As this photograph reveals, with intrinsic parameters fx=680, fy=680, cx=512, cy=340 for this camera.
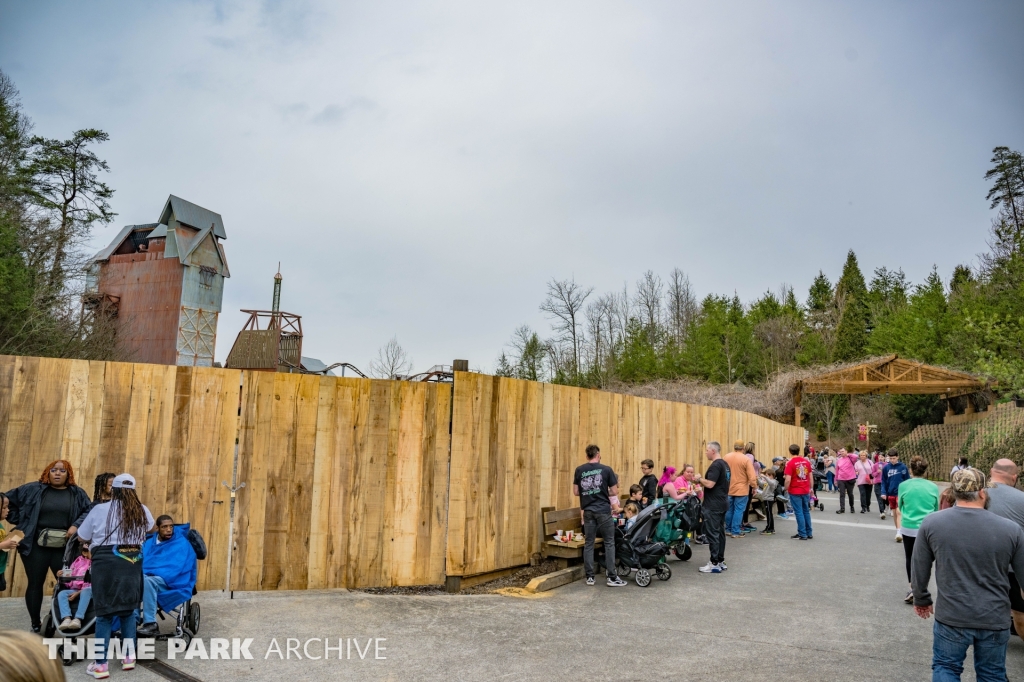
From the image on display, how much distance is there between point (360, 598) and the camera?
7.77 m

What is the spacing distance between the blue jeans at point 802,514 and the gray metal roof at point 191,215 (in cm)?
3586

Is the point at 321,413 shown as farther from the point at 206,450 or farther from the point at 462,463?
the point at 462,463

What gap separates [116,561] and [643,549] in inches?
245

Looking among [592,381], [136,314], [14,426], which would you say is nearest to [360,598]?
[14,426]

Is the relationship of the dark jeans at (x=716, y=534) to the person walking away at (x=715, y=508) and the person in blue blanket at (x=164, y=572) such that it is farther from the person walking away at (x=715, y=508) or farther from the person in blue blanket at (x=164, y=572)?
the person in blue blanket at (x=164, y=572)

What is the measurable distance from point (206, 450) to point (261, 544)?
4.10ft

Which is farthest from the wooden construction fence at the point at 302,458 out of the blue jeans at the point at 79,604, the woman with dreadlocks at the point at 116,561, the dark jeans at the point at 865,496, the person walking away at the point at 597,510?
the dark jeans at the point at 865,496

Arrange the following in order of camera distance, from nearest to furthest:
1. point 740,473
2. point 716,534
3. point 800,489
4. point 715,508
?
point 716,534 → point 715,508 → point 740,473 → point 800,489

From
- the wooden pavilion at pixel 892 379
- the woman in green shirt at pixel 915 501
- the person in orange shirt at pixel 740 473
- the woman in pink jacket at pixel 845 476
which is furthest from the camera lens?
the wooden pavilion at pixel 892 379

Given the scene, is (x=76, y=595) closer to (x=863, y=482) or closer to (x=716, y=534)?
(x=716, y=534)

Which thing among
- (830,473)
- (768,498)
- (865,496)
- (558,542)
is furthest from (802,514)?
(830,473)

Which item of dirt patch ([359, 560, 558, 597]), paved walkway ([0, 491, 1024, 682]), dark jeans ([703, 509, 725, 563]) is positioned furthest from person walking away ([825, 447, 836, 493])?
dirt patch ([359, 560, 558, 597])

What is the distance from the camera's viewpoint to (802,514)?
13.3 m

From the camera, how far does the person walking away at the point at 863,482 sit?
18.7 meters
